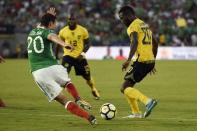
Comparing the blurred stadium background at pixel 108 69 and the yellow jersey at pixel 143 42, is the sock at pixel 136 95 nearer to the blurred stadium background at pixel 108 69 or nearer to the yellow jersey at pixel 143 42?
the blurred stadium background at pixel 108 69

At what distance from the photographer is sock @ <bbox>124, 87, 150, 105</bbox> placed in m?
14.0

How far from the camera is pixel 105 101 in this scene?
18.9 meters

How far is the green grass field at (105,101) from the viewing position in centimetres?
1323

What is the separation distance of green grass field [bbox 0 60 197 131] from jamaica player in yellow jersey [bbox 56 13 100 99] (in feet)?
2.48

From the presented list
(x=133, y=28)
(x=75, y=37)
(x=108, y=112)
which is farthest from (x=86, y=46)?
(x=108, y=112)

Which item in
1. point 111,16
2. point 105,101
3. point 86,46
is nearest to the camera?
point 105,101

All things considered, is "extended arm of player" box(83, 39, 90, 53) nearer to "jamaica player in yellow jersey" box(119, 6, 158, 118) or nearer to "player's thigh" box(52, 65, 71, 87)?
"jamaica player in yellow jersey" box(119, 6, 158, 118)

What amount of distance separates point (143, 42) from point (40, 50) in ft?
8.72

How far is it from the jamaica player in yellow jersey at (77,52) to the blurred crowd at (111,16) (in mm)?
24076

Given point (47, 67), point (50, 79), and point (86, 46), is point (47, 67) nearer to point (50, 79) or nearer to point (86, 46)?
point (50, 79)

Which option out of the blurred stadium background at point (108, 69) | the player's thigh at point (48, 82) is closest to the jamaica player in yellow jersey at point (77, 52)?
the blurred stadium background at point (108, 69)

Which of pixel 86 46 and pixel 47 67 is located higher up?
pixel 47 67

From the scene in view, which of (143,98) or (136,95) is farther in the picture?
(136,95)

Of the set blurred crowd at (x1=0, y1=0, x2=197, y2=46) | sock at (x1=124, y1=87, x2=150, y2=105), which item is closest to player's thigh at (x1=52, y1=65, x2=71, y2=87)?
sock at (x1=124, y1=87, x2=150, y2=105)
